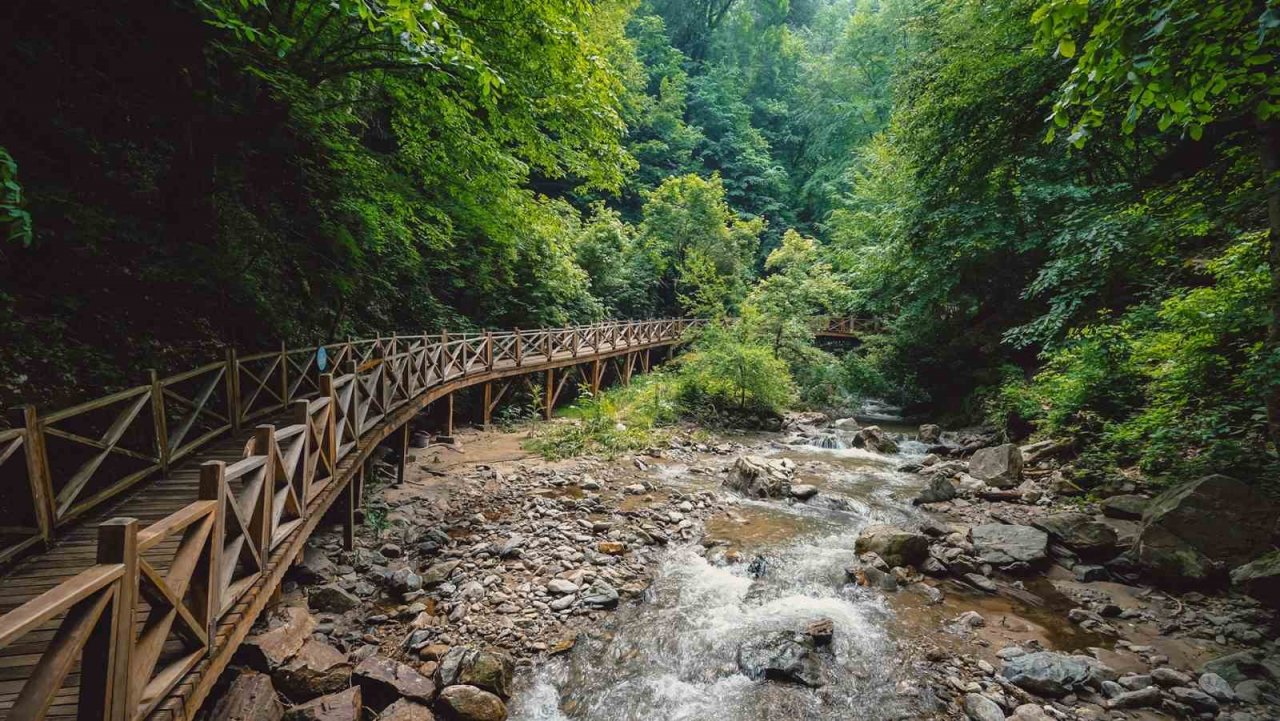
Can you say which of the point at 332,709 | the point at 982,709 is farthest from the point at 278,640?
the point at 982,709

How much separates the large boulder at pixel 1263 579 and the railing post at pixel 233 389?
973 cm

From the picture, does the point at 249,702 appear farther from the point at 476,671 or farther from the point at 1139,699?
the point at 1139,699

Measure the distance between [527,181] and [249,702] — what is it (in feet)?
23.6

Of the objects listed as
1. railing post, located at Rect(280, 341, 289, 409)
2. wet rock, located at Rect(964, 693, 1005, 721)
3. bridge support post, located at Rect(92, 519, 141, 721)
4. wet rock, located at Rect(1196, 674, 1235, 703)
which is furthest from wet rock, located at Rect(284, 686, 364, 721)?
wet rock, located at Rect(1196, 674, 1235, 703)

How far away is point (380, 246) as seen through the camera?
7801 mm

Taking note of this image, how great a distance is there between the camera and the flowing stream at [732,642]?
3564 millimetres

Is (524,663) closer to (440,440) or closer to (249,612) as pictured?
(249,612)

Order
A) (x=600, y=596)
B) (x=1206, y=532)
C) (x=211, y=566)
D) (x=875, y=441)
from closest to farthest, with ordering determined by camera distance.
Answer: (x=211, y=566), (x=1206, y=532), (x=600, y=596), (x=875, y=441)

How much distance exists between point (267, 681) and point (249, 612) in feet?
2.13

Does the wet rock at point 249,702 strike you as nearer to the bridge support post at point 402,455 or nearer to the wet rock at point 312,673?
the wet rock at point 312,673

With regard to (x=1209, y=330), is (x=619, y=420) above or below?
below

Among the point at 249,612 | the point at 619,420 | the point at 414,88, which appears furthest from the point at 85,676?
the point at 619,420

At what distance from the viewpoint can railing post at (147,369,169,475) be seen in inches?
150

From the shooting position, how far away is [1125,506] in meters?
5.83
